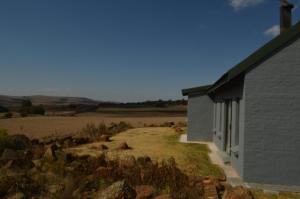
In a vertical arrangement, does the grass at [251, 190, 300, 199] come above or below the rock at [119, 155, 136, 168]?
below

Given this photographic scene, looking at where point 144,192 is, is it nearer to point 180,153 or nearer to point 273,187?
point 273,187

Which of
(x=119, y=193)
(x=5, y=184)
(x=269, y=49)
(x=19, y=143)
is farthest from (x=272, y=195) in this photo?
(x=19, y=143)

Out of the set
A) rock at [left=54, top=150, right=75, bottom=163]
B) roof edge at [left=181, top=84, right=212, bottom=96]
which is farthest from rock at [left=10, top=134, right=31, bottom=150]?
roof edge at [left=181, top=84, right=212, bottom=96]

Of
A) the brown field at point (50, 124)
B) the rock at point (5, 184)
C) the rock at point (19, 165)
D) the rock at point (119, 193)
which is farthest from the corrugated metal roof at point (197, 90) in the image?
the brown field at point (50, 124)

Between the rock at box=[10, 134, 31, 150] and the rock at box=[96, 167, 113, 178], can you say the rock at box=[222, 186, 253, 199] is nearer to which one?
the rock at box=[96, 167, 113, 178]

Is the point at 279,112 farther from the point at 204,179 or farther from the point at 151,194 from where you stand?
the point at 151,194

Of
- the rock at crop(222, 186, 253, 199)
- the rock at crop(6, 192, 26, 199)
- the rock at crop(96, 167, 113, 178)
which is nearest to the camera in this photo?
the rock at crop(222, 186, 253, 199)

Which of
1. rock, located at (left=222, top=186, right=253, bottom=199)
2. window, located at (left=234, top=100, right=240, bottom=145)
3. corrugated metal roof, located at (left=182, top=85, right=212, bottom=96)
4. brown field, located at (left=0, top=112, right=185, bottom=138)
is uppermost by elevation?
corrugated metal roof, located at (left=182, top=85, right=212, bottom=96)

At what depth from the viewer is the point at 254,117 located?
7.50 metres

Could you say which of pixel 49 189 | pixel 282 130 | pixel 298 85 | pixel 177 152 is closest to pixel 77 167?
pixel 49 189

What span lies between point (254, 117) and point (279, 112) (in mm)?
634

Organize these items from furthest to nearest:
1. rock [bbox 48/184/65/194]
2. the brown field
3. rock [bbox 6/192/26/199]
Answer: the brown field, rock [bbox 48/184/65/194], rock [bbox 6/192/26/199]

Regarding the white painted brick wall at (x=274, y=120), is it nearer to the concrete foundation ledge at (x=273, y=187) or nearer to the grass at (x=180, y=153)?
the concrete foundation ledge at (x=273, y=187)

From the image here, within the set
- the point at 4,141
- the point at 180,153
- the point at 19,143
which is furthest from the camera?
the point at 19,143
